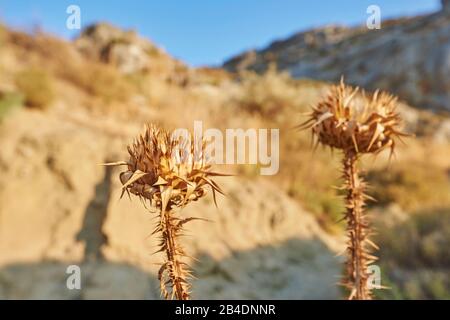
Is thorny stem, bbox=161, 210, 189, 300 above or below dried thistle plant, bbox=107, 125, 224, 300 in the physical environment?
below

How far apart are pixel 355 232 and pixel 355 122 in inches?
18.5

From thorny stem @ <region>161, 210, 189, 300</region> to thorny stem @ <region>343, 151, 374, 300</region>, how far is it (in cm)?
82

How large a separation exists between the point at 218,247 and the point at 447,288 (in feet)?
9.25

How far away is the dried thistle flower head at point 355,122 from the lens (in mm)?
1694

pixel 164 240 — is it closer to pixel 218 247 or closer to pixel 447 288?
pixel 218 247

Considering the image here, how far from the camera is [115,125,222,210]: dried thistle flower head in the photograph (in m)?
1.16

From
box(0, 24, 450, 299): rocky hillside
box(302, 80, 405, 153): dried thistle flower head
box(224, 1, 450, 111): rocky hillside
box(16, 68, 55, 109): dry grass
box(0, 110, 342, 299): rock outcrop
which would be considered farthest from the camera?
box(224, 1, 450, 111): rocky hillside

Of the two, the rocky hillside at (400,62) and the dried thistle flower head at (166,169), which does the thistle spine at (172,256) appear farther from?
the rocky hillside at (400,62)

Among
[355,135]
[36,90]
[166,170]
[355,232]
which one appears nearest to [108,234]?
[36,90]

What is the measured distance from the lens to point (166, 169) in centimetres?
116

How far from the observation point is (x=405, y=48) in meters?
30.5

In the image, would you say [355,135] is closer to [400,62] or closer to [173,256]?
[173,256]
